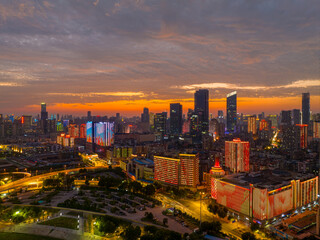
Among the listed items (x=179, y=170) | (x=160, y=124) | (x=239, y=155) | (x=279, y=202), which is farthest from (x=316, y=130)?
(x=279, y=202)

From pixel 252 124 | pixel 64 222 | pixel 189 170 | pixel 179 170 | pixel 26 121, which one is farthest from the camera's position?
pixel 26 121

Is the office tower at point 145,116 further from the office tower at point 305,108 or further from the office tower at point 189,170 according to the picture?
the office tower at point 189,170

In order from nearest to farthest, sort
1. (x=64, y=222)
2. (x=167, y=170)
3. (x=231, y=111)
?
(x=64, y=222) → (x=167, y=170) → (x=231, y=111)

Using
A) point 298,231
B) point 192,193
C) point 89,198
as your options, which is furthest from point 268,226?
point 89,198

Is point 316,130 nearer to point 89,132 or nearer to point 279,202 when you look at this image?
point 279,202

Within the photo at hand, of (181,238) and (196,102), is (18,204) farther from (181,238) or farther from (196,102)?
(196,102)

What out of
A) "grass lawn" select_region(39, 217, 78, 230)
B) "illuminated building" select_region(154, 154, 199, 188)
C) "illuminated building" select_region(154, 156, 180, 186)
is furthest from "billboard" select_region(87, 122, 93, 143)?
"grass lawn" select_region(39, 217, 78, 230)
